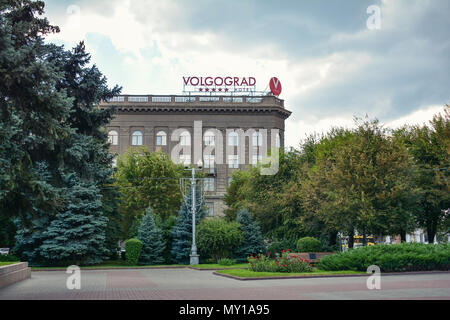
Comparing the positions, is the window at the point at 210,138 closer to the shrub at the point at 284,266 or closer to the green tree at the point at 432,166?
the green tree at the point at 432,166

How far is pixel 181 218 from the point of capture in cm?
4069

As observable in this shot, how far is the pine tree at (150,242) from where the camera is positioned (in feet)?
130

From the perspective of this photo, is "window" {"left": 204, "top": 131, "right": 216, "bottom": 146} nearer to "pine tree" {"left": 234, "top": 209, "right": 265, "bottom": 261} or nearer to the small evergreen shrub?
"pine tree" {"left": 234, "top": 209, "right": 265, "bottom": 261}

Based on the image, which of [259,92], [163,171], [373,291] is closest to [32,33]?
[373,291]

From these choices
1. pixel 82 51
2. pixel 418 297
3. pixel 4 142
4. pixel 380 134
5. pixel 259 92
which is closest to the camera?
pixel 418 297

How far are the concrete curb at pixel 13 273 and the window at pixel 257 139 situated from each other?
47.2m

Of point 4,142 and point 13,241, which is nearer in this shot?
point 4,142

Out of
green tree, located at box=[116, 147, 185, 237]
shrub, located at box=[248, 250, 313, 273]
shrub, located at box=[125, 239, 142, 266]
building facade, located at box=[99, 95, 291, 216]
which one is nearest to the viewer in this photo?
shrub, located at box=[248, 250, 313, 273]

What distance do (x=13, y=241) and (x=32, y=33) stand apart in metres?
27.9

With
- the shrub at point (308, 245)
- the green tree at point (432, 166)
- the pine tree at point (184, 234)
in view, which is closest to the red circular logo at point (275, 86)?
the green tree at point (432, 166)

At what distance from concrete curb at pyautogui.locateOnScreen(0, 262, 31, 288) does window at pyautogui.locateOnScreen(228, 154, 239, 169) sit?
45.3m

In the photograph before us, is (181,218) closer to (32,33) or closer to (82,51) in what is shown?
(82,51)

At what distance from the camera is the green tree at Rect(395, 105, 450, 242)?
34.8 meters

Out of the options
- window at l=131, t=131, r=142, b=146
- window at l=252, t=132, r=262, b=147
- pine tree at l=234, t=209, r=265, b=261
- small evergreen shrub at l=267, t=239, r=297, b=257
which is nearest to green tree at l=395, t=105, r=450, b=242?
small evergreen shrub at l=267, t=239, r=297, b=257
